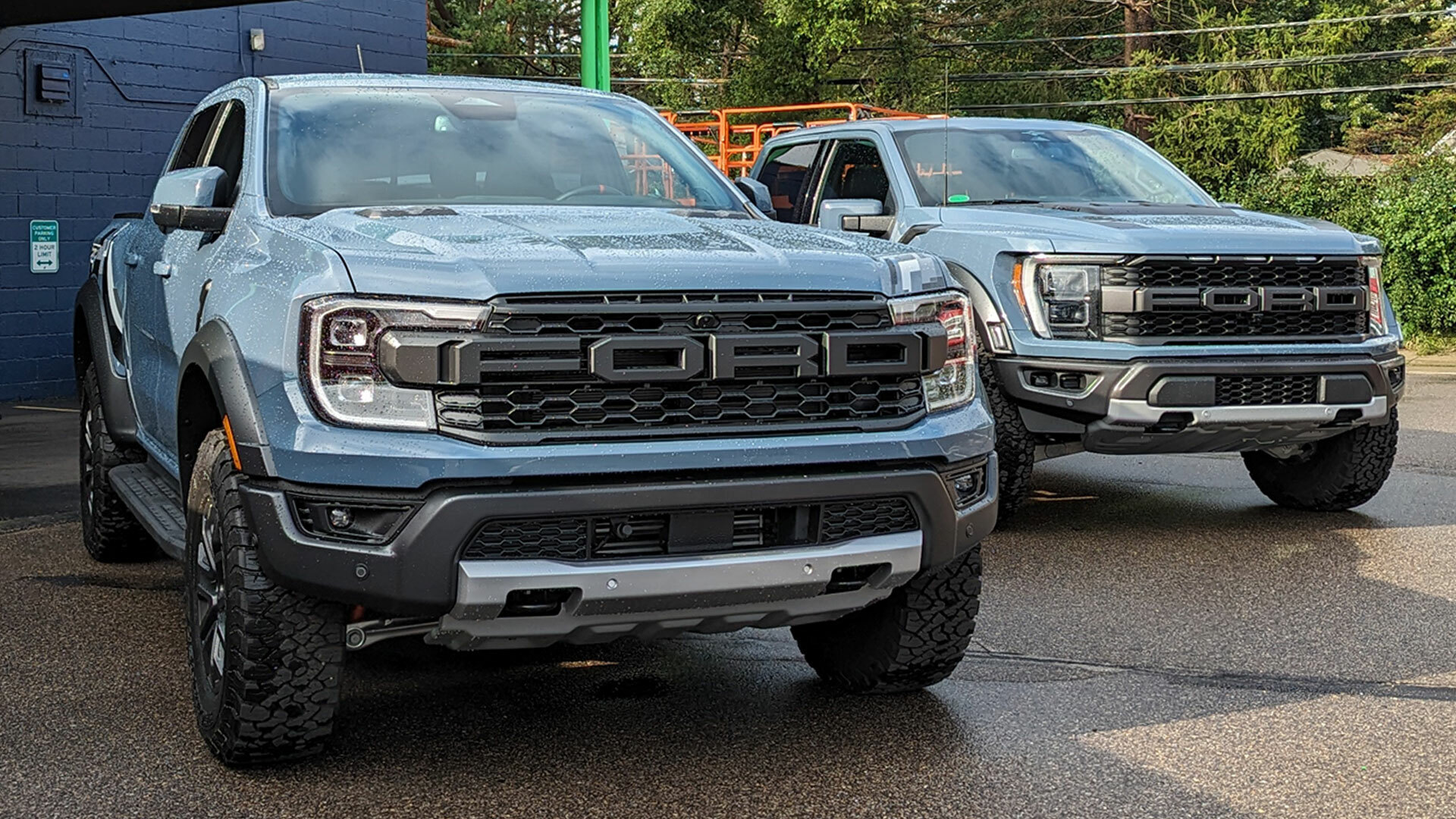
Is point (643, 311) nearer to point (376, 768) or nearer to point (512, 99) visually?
point (376, 768)

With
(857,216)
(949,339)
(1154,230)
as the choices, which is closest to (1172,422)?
(1154,230)

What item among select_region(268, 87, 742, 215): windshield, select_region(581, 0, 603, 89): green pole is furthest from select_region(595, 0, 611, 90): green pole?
select_region(268, 87, 742, 215): windshield

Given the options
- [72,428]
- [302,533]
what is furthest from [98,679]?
[72,428]

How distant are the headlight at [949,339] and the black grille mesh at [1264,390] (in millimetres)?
3061

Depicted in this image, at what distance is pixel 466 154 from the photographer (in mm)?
5477

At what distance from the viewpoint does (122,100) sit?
14.2m

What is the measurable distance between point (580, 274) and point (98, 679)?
241 cm

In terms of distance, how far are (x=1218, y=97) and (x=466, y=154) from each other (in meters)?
37.8

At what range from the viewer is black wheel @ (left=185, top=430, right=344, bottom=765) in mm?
4152

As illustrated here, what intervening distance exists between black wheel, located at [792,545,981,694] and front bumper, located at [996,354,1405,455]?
8.78ft

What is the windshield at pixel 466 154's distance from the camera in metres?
5.23

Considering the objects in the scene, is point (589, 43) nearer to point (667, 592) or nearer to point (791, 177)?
point (791, 177)

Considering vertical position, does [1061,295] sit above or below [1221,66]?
below

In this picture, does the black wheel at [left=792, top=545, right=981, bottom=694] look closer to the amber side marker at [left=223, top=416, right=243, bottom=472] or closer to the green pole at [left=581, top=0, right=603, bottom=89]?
the amber side marker at [left=223, top=416, right=243, bottom=472]
